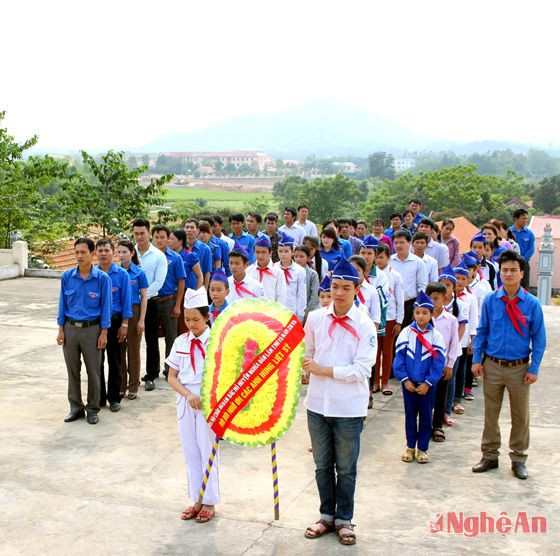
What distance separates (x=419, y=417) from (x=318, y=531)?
186 centimetres

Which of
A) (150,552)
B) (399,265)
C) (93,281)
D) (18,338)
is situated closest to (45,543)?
(150,552)

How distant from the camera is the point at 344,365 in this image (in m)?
5.02

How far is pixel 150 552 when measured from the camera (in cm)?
500

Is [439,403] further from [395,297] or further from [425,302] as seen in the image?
[395,297]

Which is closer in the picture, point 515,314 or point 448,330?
point 515,314

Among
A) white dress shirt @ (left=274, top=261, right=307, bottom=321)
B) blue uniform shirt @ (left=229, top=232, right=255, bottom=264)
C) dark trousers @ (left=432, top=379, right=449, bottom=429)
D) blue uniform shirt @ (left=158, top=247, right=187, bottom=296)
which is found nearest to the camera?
dark trousers @ (left=432, top=379, right=449, bottom=429)

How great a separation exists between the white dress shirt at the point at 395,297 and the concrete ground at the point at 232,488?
3.06 feet

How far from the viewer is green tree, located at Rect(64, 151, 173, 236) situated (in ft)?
69.3

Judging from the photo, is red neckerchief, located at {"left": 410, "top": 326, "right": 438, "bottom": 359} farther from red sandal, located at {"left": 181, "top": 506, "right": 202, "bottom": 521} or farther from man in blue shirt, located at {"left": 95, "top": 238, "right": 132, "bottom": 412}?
man in blue shirt, located at {"left": 95, "top": 238, "right": 132, "bottom": 412}

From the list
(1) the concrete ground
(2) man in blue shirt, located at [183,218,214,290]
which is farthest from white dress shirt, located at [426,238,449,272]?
(2) man in blue shirt, located at [183,218,214,290]

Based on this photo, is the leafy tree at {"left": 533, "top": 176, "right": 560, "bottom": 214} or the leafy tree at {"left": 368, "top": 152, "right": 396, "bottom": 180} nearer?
the leafy tree at {"left": 533, "top": 176, "right": 560, "bottom": 214}

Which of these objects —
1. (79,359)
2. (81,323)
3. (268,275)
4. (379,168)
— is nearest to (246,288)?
(268,275)

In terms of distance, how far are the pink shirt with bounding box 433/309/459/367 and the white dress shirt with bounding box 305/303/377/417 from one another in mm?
2234

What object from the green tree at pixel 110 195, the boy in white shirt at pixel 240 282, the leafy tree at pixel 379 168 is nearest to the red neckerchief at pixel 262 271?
the boy in white shirt at pixel 240 282
